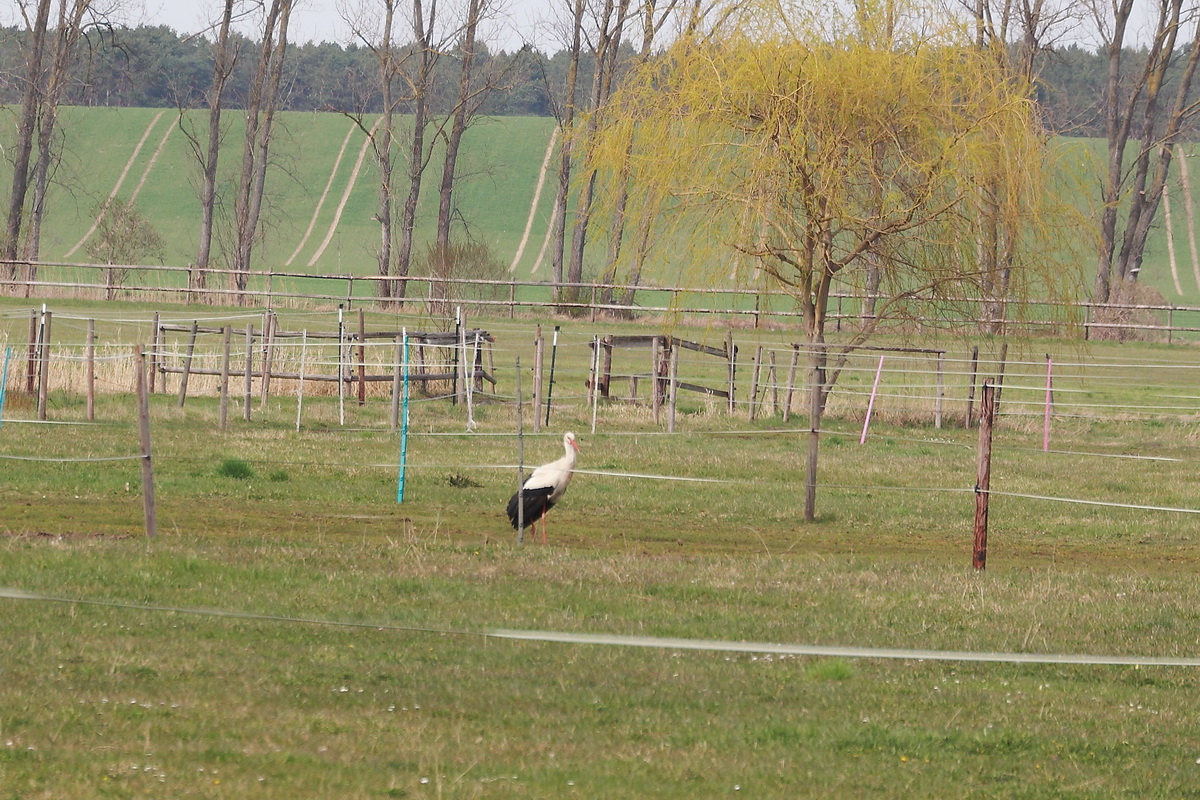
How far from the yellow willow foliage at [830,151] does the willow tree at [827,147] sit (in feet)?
0.08

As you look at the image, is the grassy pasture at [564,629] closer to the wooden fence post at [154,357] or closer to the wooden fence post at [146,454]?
the wooden fence post at [146,454]

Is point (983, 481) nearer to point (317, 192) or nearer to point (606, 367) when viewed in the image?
point (606, 367)

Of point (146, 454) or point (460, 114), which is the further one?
point (460, 114)

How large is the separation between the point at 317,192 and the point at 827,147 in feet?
264

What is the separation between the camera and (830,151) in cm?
2075

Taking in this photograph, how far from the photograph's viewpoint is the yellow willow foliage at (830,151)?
20750mm

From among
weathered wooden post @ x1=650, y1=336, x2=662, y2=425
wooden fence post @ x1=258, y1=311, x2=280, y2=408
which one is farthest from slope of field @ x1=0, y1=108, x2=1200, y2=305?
weathered wooden post @ x1=650, y1=336, x2=662, y2=425

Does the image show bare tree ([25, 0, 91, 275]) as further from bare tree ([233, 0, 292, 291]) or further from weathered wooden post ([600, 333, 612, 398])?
weathered wooden post ([600, 333, 612, 398])

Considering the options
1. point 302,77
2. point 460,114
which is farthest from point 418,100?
point 302,77

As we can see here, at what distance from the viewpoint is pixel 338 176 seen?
329 ft

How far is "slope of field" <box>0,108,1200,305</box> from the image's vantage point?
85.9 meters

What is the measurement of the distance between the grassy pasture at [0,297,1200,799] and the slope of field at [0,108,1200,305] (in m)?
63.6

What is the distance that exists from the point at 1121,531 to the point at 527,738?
10628mm

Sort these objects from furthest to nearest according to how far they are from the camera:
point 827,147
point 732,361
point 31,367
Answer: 1. point 732,361
2. point 31,367
3. point 827,147
